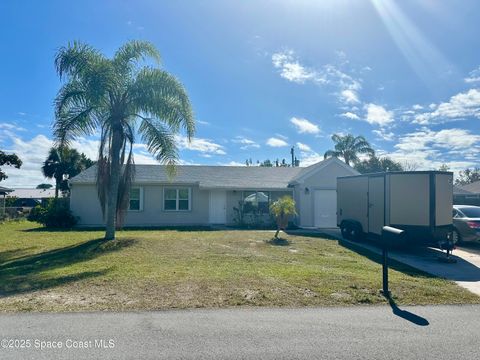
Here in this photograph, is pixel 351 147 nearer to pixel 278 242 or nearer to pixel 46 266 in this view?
pixel 278 242

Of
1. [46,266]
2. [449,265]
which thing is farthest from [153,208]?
[449,265]

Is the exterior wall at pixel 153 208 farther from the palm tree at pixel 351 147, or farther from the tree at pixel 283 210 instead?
the palm tree at pixel 351 147

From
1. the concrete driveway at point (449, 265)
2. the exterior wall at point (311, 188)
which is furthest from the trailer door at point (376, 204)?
the exterior wall at point (311, 188)

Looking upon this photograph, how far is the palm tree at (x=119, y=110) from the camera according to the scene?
1184 centimetres

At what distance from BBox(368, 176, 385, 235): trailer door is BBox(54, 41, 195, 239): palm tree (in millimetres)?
7363

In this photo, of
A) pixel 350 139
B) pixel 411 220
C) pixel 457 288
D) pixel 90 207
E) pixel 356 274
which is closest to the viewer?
pixel 457 288

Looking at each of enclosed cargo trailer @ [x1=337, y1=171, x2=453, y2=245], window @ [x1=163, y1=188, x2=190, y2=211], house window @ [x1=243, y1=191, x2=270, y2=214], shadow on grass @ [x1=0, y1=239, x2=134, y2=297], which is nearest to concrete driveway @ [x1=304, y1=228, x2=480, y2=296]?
enclosed cargo trailer @ [x1=337, y1=171, x2=453, y2=245]

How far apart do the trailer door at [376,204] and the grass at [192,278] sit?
179 centimetres

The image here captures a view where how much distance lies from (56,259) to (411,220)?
11515 millimetres

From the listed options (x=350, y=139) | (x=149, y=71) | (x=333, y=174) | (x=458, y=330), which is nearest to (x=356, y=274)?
(x=458, y=330)

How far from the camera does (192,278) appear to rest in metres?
7.58

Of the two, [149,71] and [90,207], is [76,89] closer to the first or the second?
[149,71]

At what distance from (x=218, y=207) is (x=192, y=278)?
1394cm

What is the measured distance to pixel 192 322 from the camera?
4.98 meters
